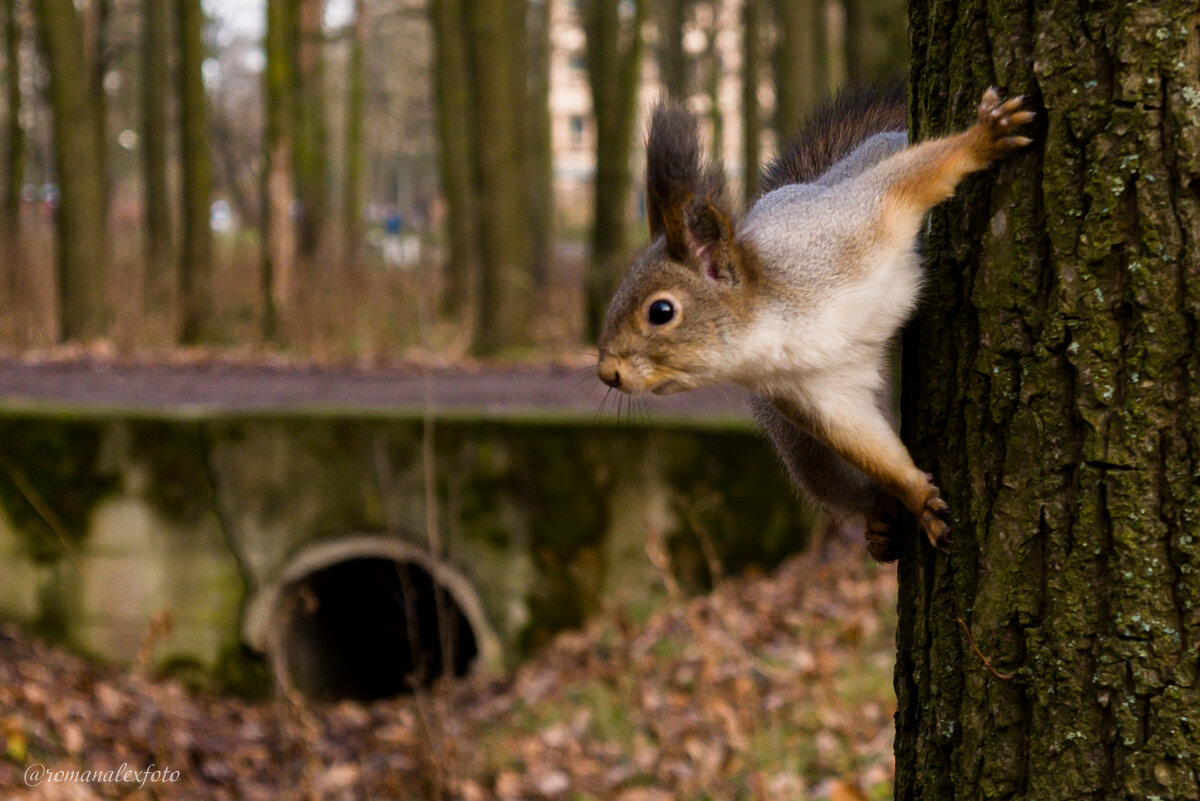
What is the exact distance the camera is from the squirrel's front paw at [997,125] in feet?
5.34

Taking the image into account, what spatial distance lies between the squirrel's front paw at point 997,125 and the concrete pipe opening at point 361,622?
4221 mm

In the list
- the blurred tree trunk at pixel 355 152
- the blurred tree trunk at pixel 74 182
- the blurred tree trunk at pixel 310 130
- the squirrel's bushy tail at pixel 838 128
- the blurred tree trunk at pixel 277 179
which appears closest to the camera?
the squirrel's bushy tail at pixel 838 128

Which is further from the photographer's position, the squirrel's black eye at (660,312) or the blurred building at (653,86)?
the blurred building at (653,86)

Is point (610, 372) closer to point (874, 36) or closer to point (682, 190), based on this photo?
point (682, 190)

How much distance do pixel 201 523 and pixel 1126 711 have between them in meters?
6.48

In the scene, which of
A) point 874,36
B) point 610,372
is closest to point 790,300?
point 610,372

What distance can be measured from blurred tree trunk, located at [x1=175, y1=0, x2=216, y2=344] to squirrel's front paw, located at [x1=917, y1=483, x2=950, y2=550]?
1065 cm

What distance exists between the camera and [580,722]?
5805 millimetres

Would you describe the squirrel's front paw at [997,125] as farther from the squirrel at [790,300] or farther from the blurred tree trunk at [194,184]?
the blurred tree trunk at [194,184]

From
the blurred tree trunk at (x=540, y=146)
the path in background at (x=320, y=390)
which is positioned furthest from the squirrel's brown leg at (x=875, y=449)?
the blurred tree trunk at (x=540, y=146)

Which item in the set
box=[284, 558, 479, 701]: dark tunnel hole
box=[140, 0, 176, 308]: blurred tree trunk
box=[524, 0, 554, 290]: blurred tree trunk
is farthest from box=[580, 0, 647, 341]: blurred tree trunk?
box=[140, 0, 176, 308]: blurred tree trunk

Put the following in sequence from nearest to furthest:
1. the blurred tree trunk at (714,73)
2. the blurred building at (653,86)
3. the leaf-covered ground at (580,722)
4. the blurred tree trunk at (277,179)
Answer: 1. the leaf-covered ground at (580,722)
2. the blurred tree trunk at (277,179)
3. the blurred building at (653,86)
4. the blurred tree trunk at (714,73)

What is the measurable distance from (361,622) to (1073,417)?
26.9 ft

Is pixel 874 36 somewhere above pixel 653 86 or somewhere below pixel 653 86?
below
